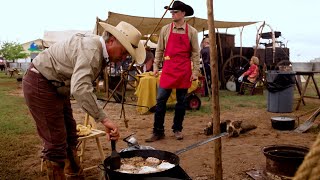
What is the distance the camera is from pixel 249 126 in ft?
19.6

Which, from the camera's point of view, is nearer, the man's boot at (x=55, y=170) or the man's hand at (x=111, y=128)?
the man's hand at (x=111, y=128)

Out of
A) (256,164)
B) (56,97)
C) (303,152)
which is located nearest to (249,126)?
(256,164)

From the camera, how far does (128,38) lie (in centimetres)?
258

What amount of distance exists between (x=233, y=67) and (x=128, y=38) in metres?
11.8

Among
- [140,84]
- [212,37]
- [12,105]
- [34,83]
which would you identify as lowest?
[12,105]

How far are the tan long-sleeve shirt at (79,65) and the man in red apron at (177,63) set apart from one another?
8.46ft

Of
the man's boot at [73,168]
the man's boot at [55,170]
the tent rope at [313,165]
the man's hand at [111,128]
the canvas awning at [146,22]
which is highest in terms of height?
the canvas awning at [146,22]

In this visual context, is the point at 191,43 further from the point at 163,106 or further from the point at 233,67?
the point at 233,67

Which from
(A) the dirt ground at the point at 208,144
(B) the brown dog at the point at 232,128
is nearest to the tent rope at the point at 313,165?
(A) the dirt ground at the point at 208,144

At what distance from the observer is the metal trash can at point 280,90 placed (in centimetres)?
782

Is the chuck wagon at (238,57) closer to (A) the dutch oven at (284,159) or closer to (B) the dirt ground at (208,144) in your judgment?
(B) the dirt ground at (208,144)

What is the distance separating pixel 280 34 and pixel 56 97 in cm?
1508

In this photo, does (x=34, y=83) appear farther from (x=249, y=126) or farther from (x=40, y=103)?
(x=249, y=126)

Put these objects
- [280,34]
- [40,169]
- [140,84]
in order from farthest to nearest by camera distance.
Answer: [280,34] → [140,84] → [40,169]
